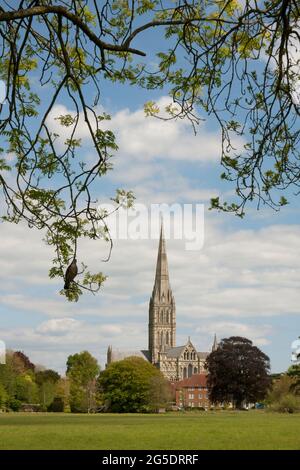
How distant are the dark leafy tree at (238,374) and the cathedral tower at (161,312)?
9714 cm

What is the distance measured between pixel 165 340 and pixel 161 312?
7984 millimetres

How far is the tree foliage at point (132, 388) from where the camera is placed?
80.8 metres

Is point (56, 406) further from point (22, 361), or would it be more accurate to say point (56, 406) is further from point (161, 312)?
point (161, 312)

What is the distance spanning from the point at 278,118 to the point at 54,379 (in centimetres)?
10655

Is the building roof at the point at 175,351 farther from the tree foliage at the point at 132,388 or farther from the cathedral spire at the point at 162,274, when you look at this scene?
the tree foliage at the point at 132,388

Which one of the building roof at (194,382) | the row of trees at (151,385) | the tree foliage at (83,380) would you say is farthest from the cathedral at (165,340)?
the row of trees at (151,385)

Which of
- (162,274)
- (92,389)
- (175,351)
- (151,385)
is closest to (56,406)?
(92,389)

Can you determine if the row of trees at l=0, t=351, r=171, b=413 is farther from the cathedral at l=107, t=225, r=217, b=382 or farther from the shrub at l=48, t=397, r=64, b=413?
the cathedral at l=107, t=225, r=217, b=382

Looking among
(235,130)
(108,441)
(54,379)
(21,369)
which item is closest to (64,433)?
(108,441)

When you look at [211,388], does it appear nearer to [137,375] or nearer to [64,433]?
[137,375]

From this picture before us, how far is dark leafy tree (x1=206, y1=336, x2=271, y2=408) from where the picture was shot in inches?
3145

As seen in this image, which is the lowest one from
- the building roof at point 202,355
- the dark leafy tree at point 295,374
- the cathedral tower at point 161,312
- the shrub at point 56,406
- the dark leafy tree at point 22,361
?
the shrub at point 56,406
